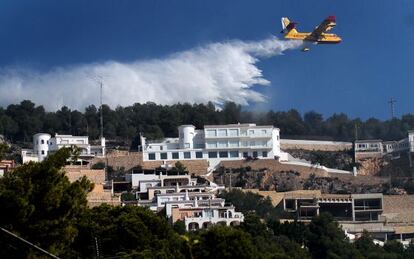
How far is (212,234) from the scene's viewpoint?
1146 inches

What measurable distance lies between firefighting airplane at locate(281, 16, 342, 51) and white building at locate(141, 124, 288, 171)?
22.2ft

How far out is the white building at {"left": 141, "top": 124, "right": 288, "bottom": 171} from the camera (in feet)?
236

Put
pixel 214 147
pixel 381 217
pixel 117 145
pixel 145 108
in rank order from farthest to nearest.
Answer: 1. pixel 145 108
2. pixel 117 145
3. pixel 214 147
4. pixel 381 217

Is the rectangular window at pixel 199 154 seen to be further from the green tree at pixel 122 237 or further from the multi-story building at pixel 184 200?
the green tree at pixel 122 237

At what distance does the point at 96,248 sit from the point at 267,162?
4492 centimetres

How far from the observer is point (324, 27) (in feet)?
232

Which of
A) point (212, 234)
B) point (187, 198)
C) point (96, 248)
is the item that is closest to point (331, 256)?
point (187, 198)

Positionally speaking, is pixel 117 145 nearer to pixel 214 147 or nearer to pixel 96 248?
pixel 214 147

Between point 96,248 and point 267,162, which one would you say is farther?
point 267,162

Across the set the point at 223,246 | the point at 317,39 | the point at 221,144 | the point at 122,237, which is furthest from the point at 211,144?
the point at 122,237

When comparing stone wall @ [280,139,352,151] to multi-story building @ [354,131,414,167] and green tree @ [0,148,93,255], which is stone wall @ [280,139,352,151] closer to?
multi-story building @ [354,131,414,167]

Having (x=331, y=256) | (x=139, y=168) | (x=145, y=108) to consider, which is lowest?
(x=331, y=256)

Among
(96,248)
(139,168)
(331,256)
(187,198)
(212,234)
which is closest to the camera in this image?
(96,248)

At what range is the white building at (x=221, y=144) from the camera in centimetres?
7200
